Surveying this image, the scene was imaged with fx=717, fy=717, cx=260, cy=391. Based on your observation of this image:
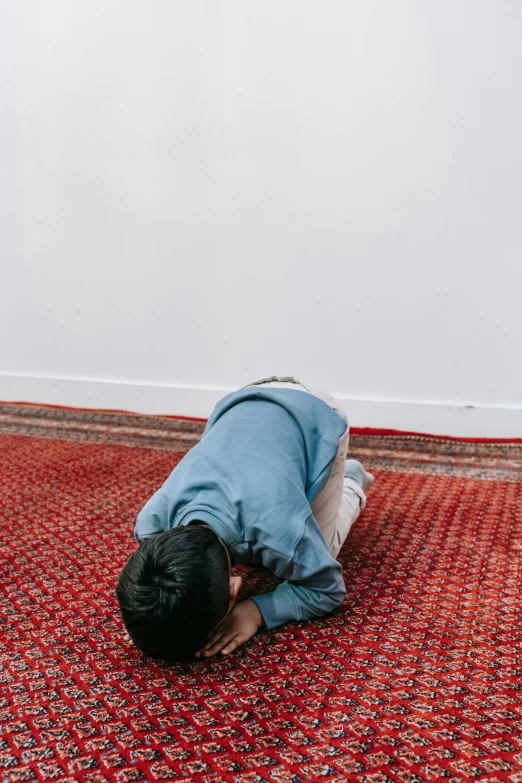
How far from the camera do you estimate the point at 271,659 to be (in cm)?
123

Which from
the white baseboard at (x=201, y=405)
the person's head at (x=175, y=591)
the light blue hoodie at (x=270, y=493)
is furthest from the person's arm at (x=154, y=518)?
the white baseboard at (x=201, y=405)

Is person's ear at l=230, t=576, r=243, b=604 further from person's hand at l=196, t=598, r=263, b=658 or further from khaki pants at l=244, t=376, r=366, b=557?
khaki pants at l=244, t=376, r=366, b=557

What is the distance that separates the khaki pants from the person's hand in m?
0.25

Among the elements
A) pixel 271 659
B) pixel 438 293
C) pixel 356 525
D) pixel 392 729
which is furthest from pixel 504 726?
pixel 438 293

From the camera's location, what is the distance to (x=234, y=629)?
1259mm

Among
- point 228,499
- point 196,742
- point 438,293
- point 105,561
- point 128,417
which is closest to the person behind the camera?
point 196,742

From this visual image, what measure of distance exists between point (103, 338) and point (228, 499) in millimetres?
2184

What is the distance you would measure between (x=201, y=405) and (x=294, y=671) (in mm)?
1984

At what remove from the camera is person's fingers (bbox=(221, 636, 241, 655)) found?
1241mm

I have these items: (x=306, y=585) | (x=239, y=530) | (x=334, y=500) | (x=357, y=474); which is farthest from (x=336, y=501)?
(x=357, y=474)

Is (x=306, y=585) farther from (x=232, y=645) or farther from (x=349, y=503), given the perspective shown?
(x=349, y=503)

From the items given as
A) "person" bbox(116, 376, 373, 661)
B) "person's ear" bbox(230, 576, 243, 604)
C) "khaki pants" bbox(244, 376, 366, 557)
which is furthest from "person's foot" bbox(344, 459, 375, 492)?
"person's ear" bbox(230, 576, 243, 604)

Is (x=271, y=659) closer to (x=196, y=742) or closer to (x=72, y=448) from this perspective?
(x=196, y=742)

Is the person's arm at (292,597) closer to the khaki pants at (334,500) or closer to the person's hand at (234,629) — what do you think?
the person's hand at (234,629)
